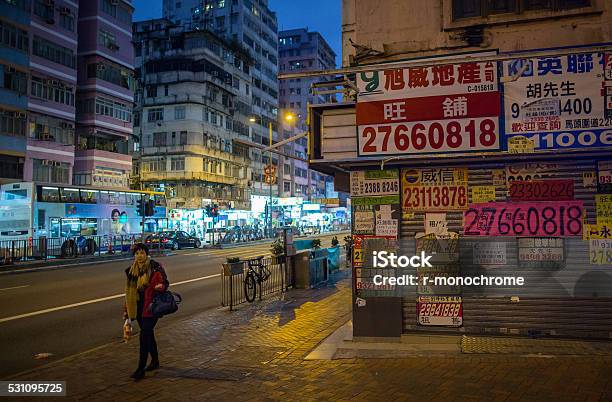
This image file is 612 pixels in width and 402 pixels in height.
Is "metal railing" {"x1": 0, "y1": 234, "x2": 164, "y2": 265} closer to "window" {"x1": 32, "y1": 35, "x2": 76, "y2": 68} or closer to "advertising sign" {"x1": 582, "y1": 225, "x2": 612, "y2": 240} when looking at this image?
"window" {"x1": 32, "y1": 35, "x2": 76, "y2": 68}

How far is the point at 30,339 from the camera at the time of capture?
30.6 ft

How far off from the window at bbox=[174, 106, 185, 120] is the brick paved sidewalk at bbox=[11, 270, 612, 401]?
176ft

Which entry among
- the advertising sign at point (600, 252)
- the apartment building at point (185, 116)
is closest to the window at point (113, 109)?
the apartment building at point (185, 116)

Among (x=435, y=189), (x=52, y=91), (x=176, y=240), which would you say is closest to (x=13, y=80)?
Answer: (x=52, y=91)

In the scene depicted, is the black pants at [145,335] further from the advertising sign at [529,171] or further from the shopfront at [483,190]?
the advertising sign at [529,171]

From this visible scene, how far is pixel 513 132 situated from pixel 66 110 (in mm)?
40852

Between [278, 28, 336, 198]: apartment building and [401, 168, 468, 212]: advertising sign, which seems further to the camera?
[278, 28, 336, 198]: apartment building

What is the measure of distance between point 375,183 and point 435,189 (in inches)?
38.7

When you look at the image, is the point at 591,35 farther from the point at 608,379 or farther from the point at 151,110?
the point at 151,110

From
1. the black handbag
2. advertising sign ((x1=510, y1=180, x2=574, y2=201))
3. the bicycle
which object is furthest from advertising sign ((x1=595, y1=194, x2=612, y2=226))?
the bicycle

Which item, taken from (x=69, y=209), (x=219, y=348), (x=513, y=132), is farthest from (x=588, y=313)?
(x=69, y=209)

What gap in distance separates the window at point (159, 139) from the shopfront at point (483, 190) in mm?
55254

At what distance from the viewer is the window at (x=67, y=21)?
39.8 m

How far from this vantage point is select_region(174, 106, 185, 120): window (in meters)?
59.5
